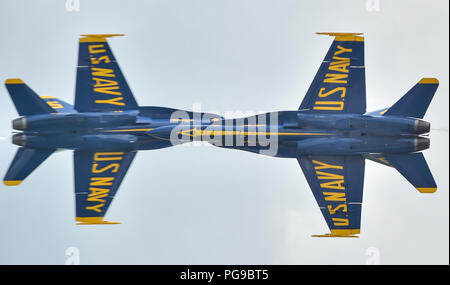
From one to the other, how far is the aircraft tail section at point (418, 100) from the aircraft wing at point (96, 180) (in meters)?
8.44

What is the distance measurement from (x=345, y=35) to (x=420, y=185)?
5215 millimetres

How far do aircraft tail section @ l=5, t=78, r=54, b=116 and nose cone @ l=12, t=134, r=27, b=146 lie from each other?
2.20 ft

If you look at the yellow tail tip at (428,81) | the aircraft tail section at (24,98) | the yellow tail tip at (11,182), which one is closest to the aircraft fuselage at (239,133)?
the aircraft tail section at (24,98)

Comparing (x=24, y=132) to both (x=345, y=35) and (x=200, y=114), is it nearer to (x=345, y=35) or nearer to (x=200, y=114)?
(x=200, y=114)

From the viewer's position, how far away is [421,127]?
1878 centimetres

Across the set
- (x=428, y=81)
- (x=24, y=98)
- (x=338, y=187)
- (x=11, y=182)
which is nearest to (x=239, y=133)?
(x=338, y=187)

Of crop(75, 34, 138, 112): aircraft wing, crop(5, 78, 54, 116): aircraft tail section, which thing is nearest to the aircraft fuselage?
crop(5, 78, 54, 116): aircraft tail section

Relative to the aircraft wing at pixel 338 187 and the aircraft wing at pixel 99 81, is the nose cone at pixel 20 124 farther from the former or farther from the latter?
the aircraft wing at pixel 338 187

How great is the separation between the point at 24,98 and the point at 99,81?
2.30 metres

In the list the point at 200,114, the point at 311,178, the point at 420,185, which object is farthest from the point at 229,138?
the point at 420,185

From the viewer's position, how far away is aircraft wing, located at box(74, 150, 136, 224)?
62.9 feet

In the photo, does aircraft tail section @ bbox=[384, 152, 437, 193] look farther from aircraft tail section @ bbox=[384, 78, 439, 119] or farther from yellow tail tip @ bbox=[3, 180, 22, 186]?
yellow tail tip @ bbox=[3, 180, 22, 186]

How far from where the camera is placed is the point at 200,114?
19.5m

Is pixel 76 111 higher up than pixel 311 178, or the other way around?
pixel 76 111
